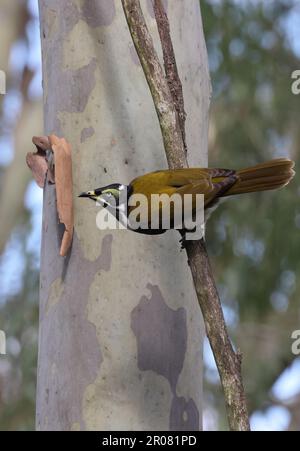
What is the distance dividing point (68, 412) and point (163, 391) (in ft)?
0.63

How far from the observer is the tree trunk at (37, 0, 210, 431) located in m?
1.63

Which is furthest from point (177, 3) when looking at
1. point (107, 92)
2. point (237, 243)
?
point (237, 243)

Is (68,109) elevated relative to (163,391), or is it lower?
elevated

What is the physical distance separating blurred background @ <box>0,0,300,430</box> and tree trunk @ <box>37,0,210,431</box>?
3340mm

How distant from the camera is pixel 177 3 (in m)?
1.95

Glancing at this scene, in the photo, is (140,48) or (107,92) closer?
(140,48)

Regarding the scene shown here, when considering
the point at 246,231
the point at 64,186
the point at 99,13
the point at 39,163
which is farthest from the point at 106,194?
the point at 246,231

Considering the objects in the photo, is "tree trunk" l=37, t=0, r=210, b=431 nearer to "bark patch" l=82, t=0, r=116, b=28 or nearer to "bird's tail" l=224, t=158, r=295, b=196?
"bark patch" l=82, t=0, r=116, b=28

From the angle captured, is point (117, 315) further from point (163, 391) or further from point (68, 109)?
point (68, 109)

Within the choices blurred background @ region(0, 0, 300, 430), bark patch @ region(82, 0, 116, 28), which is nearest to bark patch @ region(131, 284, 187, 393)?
bark patch @ region(82, 0, 116, 28)

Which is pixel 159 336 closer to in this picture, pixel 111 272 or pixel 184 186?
pixel 111 272

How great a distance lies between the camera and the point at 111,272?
169 cm

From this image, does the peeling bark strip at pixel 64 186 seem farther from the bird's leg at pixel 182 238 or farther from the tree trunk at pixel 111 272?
the bird's leg at pixel 182 238

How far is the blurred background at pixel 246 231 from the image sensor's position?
5.23 meters
